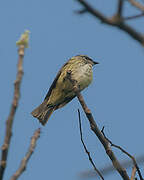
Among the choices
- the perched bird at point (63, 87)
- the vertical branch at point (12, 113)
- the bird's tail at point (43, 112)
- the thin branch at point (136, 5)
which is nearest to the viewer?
the vertical branch at point (12, 113)

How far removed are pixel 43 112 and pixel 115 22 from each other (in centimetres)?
522

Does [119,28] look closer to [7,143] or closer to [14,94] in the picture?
[14,94]

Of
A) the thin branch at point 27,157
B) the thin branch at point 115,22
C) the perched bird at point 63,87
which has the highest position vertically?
the perched bird at point 63,87

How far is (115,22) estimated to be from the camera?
1276 mm

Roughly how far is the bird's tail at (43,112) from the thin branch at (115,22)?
4898 millimetres

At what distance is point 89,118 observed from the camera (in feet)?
10.2

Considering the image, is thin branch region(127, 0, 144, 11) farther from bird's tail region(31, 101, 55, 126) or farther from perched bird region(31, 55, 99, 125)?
perched bird region(31, 55, 99, 125)

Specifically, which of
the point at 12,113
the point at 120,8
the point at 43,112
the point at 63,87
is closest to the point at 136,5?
the point at 120,8

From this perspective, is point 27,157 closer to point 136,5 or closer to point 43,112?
point 136,5

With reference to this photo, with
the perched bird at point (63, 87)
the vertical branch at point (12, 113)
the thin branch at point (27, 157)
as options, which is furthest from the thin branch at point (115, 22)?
the perched bird at point (63, 87)

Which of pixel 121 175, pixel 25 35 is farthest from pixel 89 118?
pixel 25 35

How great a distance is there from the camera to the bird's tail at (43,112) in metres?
6.18

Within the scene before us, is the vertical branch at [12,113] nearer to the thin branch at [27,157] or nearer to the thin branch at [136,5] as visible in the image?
the thin branch at [27,157]

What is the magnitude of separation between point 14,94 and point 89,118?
1.89 m
